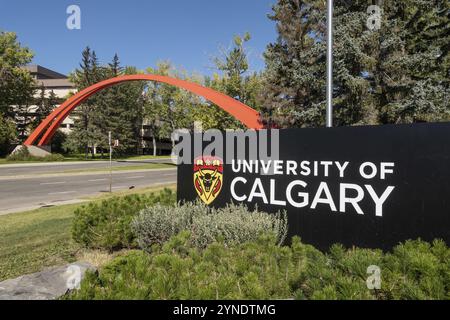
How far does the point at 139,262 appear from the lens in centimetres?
304

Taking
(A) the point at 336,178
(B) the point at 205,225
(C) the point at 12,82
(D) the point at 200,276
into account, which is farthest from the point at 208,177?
(C) the point at 12,82

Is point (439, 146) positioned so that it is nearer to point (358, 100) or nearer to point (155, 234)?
point (155, 234)

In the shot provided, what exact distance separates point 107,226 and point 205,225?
228cm

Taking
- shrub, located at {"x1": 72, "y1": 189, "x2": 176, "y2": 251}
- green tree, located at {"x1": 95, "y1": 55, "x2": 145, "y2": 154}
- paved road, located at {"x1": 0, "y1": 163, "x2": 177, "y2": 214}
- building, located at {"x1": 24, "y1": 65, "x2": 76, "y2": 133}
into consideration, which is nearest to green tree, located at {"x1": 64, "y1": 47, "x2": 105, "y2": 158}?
green tree, located at {"x1": 95, "y1": 55, "x2": 145, "y2": 154}

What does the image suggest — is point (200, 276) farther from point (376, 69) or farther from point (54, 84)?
point (54, 84)

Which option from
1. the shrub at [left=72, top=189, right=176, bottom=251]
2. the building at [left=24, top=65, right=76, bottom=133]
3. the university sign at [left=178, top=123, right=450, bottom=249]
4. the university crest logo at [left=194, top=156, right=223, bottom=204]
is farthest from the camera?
the building at [left=24, top=65, right=76, bottom=133]

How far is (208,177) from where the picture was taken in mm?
7742

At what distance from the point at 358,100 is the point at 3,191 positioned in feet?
56.6

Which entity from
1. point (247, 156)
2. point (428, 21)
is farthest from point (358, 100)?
point (247, 156)

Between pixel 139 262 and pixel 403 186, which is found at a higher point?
pixel 403 186

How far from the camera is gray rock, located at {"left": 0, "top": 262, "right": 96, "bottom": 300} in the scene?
362 cm

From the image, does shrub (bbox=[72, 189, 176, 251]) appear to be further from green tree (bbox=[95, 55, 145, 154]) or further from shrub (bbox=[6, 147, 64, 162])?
green tree (bbox=[95, 55, 145, 154])

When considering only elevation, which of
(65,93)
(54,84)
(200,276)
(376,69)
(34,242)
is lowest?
Result: (34,242)

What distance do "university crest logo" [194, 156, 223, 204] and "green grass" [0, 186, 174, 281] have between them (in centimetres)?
254
